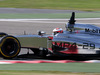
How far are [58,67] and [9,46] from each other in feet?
6.95

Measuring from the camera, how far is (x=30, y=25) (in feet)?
57.6

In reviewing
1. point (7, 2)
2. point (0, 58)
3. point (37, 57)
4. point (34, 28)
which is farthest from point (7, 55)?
point (7, 2)

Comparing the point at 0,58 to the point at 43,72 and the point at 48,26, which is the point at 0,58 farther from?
the point at 48,26

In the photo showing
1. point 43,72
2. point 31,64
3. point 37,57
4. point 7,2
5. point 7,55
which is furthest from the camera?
point 7,2

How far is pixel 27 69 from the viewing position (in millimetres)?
7445

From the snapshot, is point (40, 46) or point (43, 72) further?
point (40, 46)

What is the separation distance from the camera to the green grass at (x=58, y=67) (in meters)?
7.44

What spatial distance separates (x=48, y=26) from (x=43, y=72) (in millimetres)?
10225

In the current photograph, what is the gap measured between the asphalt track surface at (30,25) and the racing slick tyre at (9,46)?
6.06m

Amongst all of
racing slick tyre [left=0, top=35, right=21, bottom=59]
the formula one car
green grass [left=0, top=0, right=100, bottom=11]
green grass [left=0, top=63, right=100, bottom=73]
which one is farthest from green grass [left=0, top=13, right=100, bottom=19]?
green grass [left=0, top=63, right=100, bottom=73]

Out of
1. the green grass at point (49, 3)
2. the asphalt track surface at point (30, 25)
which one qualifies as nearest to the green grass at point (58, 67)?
the asphalt track surface at point (30, 25)

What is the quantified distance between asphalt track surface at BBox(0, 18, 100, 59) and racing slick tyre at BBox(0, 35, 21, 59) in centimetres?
606

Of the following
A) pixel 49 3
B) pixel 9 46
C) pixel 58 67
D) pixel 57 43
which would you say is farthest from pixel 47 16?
pixel 58 67

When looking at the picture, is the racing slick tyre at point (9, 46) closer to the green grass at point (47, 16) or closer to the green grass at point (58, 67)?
the green grass at point (58, 67)
